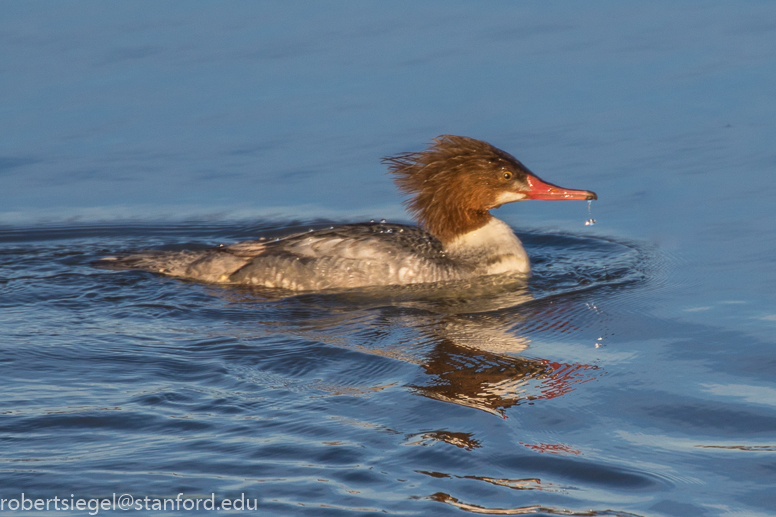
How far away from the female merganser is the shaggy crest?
0.03 feet

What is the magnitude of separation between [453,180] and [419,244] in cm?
74

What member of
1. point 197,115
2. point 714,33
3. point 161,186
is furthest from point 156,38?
point 714,33

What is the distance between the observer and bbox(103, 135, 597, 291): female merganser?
1086cm

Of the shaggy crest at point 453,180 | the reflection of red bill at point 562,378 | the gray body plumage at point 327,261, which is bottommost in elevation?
the reflection of red bill at point 562,378

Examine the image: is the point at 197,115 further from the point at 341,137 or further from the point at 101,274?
the point at 101,274

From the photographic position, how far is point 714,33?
15.7m

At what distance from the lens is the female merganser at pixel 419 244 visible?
35.6 feet

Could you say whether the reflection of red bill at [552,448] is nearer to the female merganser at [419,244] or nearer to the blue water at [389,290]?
the blue water at [389,290]

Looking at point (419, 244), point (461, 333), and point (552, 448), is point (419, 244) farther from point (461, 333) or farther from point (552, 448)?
point (552, 448)

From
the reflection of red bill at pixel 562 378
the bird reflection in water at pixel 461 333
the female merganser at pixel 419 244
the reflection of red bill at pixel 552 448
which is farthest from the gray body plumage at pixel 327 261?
the reflection of red bill at pixel 552 448

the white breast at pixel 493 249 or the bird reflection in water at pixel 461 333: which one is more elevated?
the white breast at pixel 493 249

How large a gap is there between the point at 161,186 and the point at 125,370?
17.6 feet

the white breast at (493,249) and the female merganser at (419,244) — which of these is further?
the white breast at (493,249)

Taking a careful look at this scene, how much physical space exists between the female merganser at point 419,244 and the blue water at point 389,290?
321 millimetres
